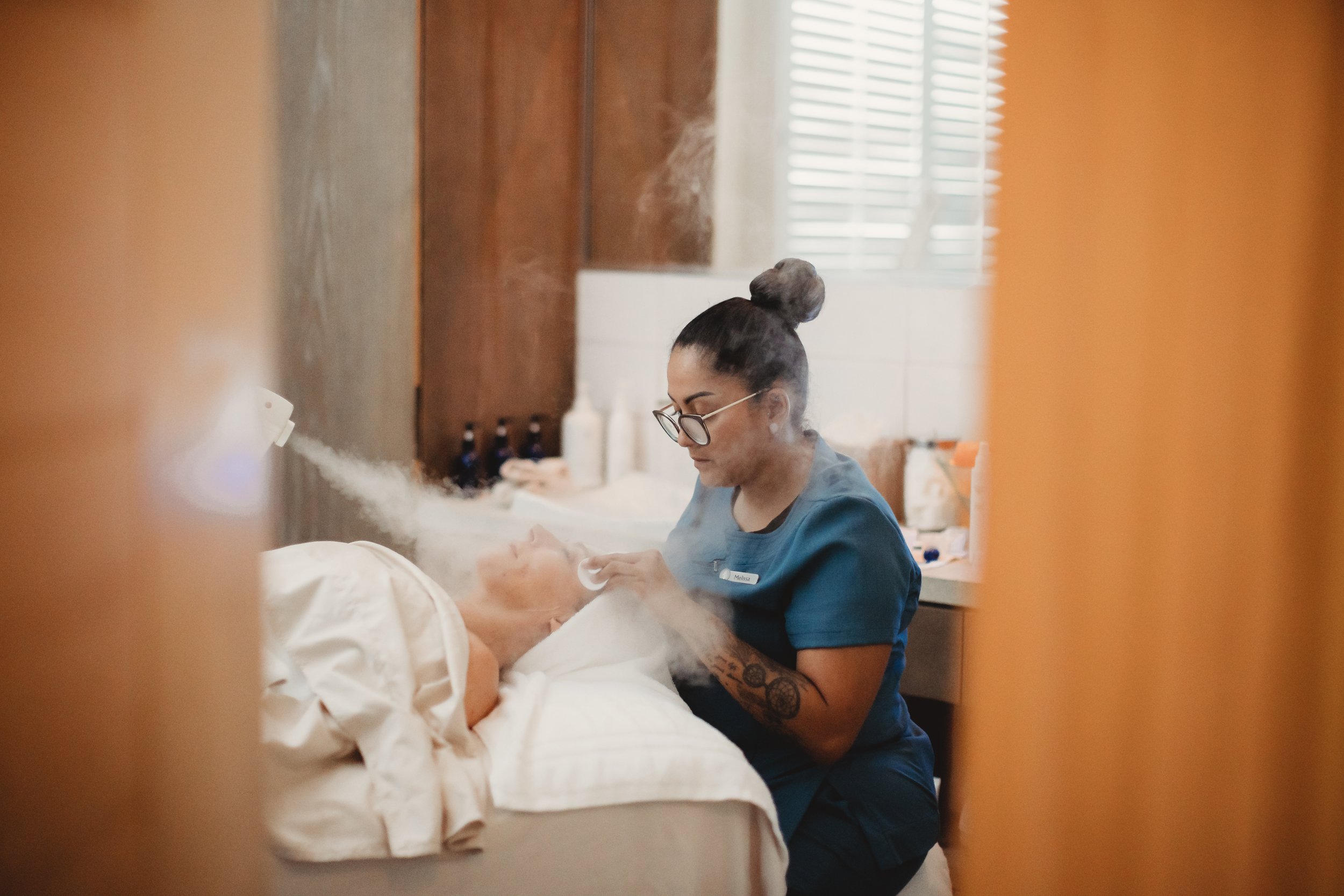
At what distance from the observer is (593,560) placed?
3.62 ft

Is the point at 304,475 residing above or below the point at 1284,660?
above

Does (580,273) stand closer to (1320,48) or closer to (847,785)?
(847,785)

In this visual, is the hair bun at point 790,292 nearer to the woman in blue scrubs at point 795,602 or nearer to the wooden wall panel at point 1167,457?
the woman in blue scrubs at point 795,602

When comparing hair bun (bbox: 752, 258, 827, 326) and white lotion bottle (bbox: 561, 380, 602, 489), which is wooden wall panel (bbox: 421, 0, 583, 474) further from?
hair bun (bbox: 752, 258, 827, 326)

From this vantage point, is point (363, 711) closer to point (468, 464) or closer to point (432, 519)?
point (432, 519)

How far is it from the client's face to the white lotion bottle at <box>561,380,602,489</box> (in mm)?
86

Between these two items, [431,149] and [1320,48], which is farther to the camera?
[431,149]

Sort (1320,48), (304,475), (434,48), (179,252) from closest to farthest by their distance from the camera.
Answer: (1320,48) → (179,252) → (304,475) → (434,48)

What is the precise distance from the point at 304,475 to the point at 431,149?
0.48 meters

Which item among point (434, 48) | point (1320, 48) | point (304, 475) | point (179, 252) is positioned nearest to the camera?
point (1320, 48)

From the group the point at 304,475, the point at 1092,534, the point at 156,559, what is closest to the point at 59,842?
the point at 156,559

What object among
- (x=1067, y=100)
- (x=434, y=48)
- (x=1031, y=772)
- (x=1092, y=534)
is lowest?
(x=1031, y=772)

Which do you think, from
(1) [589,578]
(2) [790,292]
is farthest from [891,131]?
(1) [589,578]

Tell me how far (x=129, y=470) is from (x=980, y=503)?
0.81 meters
